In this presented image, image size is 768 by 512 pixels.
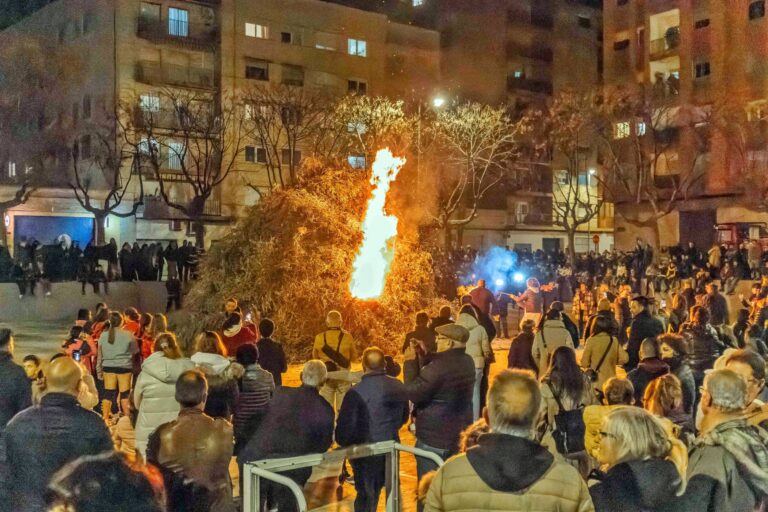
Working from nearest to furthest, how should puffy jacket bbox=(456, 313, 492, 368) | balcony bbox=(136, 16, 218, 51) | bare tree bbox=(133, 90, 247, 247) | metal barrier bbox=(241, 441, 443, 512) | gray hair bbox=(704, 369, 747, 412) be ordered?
gray hair bbox=(704, 369, 747, 412) → metal barrier bbox=(241, 441, 443, 512) → puffy jacket bbox=(456, 313, 492, 368) → bare tree bbox=(133, 90, 247, 247) → balcony bbox=(136, 16, 218, 51)

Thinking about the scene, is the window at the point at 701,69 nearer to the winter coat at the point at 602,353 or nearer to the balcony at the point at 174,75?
the balcony at the point at 174,75

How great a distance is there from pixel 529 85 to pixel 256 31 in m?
20.1

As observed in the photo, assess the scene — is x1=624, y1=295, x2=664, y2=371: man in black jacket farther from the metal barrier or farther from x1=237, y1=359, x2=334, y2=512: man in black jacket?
x1=237, y1=359, x2=334, y2=512: man in black jacket

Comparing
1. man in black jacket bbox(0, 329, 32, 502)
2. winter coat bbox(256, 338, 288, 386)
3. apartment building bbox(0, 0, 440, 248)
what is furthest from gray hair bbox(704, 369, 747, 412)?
apartment building bbox(0, 0, 440, 248)

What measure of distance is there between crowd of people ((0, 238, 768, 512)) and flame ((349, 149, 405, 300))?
645 cm

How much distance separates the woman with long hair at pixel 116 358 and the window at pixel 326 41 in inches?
1440

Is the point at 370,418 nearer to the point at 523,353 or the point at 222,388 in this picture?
the point at 222,388

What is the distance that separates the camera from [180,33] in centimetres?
4078

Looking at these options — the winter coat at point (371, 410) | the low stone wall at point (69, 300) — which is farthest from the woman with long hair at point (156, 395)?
the low stone wall at point (69, 300)

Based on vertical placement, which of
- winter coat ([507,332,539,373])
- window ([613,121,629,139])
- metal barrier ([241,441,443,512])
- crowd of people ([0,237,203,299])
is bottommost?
metal barrier ([241,441,443,512])

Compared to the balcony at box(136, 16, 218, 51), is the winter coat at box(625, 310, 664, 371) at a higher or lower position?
lower

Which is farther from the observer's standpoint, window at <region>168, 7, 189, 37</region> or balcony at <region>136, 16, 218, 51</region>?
window at <region>168, 7, 189, 37</region>

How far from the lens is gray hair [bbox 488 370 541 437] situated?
3201 millimetres

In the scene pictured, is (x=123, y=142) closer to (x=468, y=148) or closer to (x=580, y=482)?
(x=468, y=148)
